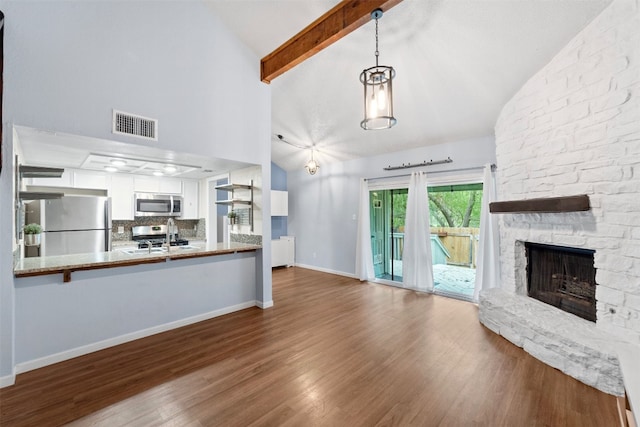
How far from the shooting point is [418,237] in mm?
4711

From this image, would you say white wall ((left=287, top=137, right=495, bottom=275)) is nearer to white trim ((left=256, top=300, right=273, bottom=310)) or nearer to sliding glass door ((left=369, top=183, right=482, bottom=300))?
sliding glass door ((left=369, top=183, right=482, bottom=300))

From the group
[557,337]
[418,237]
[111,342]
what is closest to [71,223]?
[111,342]

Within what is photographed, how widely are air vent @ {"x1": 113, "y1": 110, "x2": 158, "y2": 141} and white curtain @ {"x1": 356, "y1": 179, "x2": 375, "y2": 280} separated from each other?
3.73m

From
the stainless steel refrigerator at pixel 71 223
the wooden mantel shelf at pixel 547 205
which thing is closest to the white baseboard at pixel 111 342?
the stainless steel refrigerator at pixel 71 223

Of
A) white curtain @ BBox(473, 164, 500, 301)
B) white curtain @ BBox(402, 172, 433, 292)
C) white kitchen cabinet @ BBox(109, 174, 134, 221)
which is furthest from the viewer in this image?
white curtain @ BBox(402, 172, 433, 292)

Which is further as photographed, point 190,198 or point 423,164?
point 190,198

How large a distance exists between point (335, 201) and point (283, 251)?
1.88m

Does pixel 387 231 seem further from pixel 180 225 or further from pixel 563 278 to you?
pixel 180 225

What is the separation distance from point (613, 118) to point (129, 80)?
178 inches

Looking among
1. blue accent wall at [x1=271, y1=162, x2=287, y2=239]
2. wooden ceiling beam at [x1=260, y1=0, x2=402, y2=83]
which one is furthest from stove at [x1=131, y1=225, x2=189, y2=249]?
wooden ceiling beam at [x1=260, y1=0, x2=402, y2=83]

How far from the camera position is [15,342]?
2.30 meters

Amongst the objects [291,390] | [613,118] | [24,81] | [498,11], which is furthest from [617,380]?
[24,81]

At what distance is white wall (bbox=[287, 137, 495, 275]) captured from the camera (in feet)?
15.4

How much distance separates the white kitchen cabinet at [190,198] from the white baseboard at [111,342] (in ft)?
8.04
